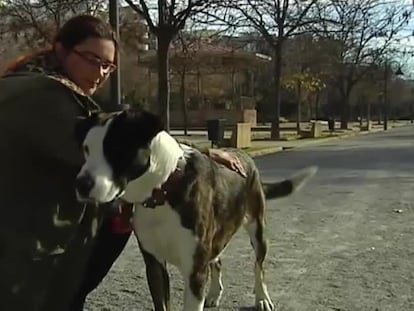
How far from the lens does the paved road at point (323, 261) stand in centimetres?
638

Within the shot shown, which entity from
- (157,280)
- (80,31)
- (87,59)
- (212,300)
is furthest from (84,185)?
(212,300)

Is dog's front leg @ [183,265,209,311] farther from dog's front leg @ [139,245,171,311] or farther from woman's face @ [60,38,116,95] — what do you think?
woman's face @ [60,38,116,95]

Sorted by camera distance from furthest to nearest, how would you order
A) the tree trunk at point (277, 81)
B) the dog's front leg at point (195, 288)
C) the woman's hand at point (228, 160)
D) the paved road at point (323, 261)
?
the tree trunk at point (277, 81) → the paved road at point (323, 261) → the woman's hand at point (228, 160) → the dog's front leg at point (195, 288)

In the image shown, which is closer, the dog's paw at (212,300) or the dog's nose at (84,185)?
the dog's nose at (84,185)

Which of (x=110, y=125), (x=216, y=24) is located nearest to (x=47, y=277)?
(x=110, y=125)

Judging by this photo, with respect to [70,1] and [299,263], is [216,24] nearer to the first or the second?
[70,1]

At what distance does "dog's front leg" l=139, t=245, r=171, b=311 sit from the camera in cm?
506

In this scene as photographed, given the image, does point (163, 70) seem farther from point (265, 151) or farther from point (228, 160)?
point (228, 160)

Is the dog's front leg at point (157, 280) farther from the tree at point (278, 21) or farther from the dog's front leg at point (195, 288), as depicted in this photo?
the tree at point (278, 21)

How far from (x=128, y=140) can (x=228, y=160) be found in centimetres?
202

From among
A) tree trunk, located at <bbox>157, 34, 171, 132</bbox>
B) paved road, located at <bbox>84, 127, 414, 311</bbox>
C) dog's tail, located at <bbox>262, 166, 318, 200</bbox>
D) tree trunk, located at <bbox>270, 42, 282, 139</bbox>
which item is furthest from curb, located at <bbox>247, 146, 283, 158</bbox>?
dog's tail, located at <bbox>262, 166, 318, 200</bbox>

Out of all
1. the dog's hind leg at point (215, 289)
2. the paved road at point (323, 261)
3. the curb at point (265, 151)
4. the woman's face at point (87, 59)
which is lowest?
the curb at point (265, 151)

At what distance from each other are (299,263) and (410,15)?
43830 millimetres

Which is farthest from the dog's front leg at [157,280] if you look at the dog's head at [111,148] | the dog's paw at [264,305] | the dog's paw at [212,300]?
the dog's head at [111,148]
